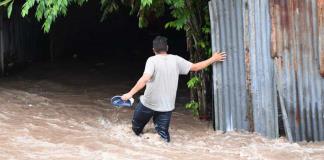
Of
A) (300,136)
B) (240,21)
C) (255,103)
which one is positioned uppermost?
(240,21)

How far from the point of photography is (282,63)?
7.29 m

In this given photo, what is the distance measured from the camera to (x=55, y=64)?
583 inches

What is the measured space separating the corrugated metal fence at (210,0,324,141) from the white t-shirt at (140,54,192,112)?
1.03m

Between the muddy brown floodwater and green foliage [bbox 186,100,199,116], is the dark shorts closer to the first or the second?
the muddy brown floodwater

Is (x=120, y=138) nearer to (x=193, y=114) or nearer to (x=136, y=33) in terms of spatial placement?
(x=193, y=114)

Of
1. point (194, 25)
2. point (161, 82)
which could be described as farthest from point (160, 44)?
point (194, 25)

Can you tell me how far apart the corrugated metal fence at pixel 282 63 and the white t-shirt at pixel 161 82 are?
1.03 meters

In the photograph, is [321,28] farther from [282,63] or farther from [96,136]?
[96,136]

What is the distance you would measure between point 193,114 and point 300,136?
2.23 m

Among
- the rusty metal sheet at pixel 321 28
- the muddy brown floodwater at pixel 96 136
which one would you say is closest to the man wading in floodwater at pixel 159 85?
the muddy brown floodwater at pixel 96 136

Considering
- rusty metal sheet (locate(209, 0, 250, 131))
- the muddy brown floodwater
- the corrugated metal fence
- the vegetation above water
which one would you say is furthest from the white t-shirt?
the vegetation above water

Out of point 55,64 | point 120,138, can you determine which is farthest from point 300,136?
point 55,64

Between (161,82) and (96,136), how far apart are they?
1.15m

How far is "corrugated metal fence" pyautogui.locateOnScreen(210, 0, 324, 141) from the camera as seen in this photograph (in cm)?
725
